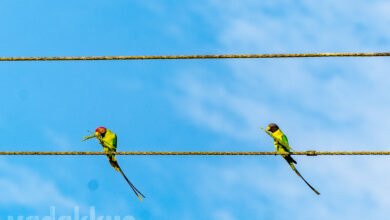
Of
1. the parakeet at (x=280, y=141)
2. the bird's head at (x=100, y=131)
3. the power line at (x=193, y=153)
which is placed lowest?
the power line at (x=193, y=153)

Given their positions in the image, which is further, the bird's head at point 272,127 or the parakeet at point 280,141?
the bird's head at point 272,127

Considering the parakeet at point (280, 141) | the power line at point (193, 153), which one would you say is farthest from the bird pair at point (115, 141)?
the power line at point (193, 153)

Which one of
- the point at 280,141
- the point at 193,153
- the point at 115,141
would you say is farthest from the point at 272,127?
the point at 193,153

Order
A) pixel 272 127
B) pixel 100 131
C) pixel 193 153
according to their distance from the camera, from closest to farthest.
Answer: pixel 193 153 < pixel 100 131 < pixel 272 127

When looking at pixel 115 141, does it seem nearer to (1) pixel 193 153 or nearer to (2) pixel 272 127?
(2) pixel 272 127

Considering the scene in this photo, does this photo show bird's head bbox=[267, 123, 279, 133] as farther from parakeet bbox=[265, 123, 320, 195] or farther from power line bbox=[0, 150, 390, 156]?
power line bbox=[0, 150, 390, 156]

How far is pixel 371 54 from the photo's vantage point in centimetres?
816

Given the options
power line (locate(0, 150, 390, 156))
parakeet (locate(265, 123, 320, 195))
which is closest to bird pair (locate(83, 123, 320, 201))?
parakeet (locate(265, 123, 320, 195))

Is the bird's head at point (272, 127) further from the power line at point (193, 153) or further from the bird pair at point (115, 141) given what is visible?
the power line at point (193, 153)

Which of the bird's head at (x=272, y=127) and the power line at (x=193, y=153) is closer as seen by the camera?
the power line at (x=193, y=153)

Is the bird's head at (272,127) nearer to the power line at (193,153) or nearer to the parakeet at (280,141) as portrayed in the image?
the parakeet at (280,141)

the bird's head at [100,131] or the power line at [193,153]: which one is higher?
the bird's head at [100,131]

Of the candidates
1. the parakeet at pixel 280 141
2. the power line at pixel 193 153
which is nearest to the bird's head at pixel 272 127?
the parakeet at pixel 280 141

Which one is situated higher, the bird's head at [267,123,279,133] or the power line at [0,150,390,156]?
the bird's head at [267,123,279,133]
